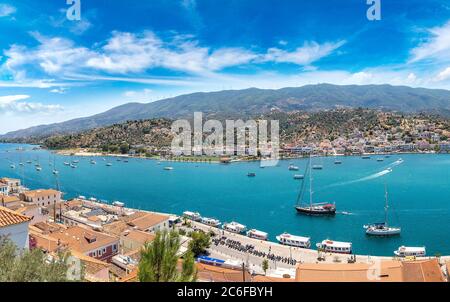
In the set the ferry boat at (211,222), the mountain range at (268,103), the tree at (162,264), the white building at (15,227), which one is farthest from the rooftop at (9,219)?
the mountain range at (268,103)

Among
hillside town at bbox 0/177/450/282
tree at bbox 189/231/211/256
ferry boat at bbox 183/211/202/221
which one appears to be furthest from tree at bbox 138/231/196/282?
ferry boat at bbox 183/211/202/221

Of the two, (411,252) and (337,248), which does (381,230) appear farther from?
(337,248)

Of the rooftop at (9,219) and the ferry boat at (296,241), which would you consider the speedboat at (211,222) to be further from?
the rooftop at (9,219)

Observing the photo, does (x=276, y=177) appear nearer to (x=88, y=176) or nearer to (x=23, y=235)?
(x=88, y=176)

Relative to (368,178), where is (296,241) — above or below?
below

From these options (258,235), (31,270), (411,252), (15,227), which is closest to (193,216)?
(258,235)

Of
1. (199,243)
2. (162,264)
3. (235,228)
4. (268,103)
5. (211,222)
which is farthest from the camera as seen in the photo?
(268,103)
